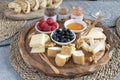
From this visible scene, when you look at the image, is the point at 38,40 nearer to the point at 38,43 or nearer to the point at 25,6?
the point at 38,43

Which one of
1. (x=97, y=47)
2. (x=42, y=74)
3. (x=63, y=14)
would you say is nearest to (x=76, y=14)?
(x=63, y=14)

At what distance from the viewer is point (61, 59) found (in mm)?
860

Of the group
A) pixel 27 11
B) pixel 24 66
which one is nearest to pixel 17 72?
pixel 24 66

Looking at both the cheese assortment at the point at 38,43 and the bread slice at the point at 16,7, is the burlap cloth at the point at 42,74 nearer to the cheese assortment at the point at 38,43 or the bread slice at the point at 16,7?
the cheese assortment at the point at 38,43

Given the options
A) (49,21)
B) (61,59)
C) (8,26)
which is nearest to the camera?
(61,59)

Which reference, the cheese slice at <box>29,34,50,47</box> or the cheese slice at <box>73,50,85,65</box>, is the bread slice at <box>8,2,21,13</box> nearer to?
the cheese slice at <box>29,34,50,47</box>

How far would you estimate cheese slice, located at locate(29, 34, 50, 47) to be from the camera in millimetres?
927

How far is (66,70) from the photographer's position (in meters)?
0.86

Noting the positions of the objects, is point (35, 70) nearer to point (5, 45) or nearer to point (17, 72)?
point (17, 72)

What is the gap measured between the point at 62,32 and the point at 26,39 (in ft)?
0.53

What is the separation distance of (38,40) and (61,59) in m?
0.14

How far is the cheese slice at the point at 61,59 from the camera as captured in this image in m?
0.86

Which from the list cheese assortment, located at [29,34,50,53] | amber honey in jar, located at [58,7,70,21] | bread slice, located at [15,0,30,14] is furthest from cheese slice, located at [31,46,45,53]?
bread slice, located at [15,0,30,14]

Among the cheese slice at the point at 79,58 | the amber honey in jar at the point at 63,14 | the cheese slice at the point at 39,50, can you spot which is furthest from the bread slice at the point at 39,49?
the amber honey in jar at the point at 63,14
